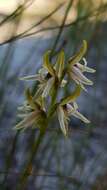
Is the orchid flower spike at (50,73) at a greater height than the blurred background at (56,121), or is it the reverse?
the blurred background at (56,121)

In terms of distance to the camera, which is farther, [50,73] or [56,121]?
[56,121]

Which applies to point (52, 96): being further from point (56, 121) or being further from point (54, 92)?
point (56, 121)

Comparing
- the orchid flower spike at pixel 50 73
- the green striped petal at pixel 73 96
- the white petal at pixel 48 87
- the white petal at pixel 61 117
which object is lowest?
the white petal at pixel 61 117

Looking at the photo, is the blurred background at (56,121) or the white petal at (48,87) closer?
the white petal at (48,87)

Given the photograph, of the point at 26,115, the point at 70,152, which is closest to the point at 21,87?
the point at 70,152

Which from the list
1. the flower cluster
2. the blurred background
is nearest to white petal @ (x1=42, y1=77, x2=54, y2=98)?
the flower cluster

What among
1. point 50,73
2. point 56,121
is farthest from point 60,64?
point 56,121

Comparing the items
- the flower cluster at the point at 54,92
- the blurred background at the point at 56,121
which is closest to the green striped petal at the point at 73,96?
the flower cluster at the point at 54,92

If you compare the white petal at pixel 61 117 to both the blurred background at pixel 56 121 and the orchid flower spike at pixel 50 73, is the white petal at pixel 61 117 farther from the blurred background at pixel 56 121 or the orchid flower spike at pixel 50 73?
the blurred background at pixel 56 121
